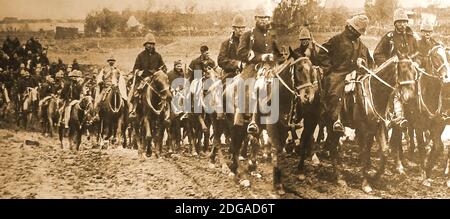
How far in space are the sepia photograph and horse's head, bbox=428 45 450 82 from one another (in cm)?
1

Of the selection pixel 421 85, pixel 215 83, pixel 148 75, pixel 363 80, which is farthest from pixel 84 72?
pixel 421 85

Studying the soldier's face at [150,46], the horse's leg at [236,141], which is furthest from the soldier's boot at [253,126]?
the soldier's face at [150,46]

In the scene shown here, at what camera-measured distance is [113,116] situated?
7.63 metres

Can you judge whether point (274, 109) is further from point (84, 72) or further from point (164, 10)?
point (84, 72)

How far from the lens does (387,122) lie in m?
7.19

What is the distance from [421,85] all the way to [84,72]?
4.89 metres

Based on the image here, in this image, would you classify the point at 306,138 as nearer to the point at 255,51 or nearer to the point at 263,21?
the point at 255,51

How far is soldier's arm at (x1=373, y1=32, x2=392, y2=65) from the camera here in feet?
23.8

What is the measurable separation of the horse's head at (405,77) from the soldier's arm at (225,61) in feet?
7.14

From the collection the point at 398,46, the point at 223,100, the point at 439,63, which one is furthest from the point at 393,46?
the point at 223,100

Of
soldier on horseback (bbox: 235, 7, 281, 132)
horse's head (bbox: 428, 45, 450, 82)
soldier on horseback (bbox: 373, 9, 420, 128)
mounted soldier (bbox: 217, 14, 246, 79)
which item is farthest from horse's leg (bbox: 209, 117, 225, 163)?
horse's head (bbox: 428, 45, 450, 82)

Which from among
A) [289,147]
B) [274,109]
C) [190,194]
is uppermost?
[274,109]

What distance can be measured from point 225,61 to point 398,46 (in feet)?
7.97

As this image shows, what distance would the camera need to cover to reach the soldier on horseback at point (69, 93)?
25.4 ft
